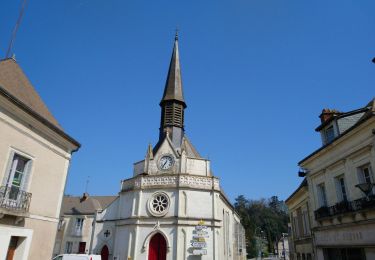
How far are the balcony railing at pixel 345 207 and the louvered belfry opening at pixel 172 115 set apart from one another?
52.9 ft

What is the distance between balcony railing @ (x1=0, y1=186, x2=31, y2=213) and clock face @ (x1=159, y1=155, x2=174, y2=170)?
14407 millimetres

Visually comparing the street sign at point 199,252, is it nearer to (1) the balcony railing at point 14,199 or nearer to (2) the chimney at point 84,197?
(1) the balcony railing at point 14,199

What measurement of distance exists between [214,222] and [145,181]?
6275mm

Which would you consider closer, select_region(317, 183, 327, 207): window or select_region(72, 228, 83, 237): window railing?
select_region(317, 183, 327, 207): window

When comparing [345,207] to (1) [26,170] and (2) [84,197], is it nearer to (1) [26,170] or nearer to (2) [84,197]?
(1) [26,170]

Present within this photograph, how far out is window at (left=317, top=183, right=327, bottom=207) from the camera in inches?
530

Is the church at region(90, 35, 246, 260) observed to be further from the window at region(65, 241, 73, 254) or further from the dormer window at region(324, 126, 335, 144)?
the dormer window at region(324, 126, 335, 144)

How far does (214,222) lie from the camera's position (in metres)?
21.1

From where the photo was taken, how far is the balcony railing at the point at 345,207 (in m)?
9.62

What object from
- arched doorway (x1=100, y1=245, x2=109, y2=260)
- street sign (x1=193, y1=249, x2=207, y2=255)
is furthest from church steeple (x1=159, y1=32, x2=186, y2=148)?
arched doorway (x1=100, y1=245, x2=109, y2=260)

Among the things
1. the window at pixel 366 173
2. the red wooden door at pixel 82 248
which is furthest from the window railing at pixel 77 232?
the window at pixel 366 173

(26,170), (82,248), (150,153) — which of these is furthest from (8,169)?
(82,248)

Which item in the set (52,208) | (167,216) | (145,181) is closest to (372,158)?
(52,208)

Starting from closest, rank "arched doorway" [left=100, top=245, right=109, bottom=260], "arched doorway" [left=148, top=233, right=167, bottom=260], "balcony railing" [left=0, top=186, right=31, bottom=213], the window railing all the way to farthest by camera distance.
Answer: "balcony railing" [left=0, top=186, right=31, bottom=213]
"arched doorway" [left=148, top=233, right=167, bottom=260]
"arched doorway" [left=100, top=245, right=109, bottom=260]
the window railing
